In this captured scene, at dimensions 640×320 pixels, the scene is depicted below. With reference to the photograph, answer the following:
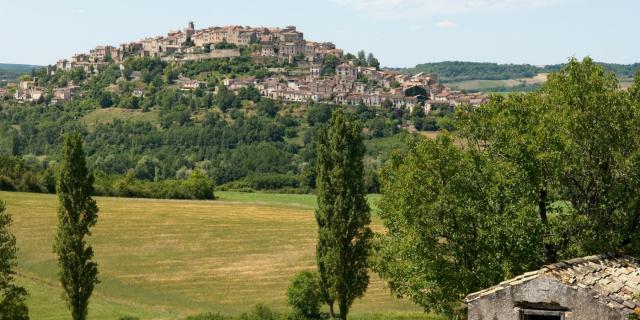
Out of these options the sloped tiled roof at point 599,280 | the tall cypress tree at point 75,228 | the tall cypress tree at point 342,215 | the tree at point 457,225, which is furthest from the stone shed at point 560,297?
the tall cypress tree at point 75,228

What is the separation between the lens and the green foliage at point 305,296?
45.6m

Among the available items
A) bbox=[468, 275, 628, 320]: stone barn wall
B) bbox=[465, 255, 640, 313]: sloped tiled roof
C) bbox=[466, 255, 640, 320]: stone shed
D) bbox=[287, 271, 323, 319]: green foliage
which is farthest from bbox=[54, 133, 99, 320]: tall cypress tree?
bbox=[468, 275, 628, 320]: stone barn wall

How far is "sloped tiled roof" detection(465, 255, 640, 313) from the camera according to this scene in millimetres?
17422

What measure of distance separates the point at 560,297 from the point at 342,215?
2619 cm

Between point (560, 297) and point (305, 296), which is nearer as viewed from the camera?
point (560, 297)

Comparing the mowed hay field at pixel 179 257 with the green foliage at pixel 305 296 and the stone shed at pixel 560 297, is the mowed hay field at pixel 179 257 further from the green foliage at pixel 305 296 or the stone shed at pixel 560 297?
the stone shed at pixel 560 297

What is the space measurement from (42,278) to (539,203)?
137 ft

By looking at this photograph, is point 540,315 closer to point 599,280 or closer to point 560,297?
point 560,297

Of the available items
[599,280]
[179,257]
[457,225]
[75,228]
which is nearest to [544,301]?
[599,280]

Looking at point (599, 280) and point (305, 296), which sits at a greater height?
point (599, 280)

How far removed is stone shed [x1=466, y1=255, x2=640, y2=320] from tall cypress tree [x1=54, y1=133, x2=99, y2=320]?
28472 mm

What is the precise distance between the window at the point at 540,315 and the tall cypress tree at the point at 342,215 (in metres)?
25.1

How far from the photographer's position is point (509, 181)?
2455 cm

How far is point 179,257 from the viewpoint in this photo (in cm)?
6788
